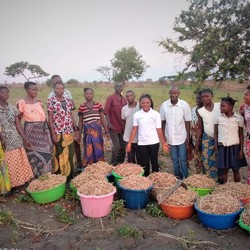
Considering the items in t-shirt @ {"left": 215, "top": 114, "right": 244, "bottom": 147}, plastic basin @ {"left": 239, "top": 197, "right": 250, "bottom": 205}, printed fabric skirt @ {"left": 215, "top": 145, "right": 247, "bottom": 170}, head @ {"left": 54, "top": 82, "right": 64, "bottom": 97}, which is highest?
head @ {"left": 54, "top": 82, "right": 64, "bottom": 97}

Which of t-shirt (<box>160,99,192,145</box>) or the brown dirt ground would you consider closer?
the brown dirt ground

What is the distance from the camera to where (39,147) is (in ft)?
17.4

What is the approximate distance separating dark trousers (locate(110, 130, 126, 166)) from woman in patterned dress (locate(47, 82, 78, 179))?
45.9 inches

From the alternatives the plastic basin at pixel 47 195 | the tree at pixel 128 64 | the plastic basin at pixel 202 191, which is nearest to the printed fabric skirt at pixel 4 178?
the plastic basin at pixel 47 195

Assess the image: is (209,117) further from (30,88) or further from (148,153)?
(30,88)

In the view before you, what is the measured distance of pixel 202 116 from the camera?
4863mm

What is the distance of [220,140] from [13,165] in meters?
3.66

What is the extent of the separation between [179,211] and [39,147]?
9.47ft

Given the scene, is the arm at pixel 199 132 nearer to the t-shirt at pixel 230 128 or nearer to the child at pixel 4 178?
the t-shirt at pixel 230 128

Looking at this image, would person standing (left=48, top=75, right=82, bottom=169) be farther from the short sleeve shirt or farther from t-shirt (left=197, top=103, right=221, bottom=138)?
t-shirt (left=197, top=103, right=221, bottom=138)

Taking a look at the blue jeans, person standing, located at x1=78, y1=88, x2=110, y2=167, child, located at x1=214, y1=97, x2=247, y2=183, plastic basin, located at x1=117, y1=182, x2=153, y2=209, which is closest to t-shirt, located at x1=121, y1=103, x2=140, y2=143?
person standing, located at x1=78, y1=88, x2=110, y2=167

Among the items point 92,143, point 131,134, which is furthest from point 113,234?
point 92,143

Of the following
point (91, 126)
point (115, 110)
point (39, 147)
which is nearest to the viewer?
point (39, 147)

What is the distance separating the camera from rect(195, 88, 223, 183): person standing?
4.75 m
